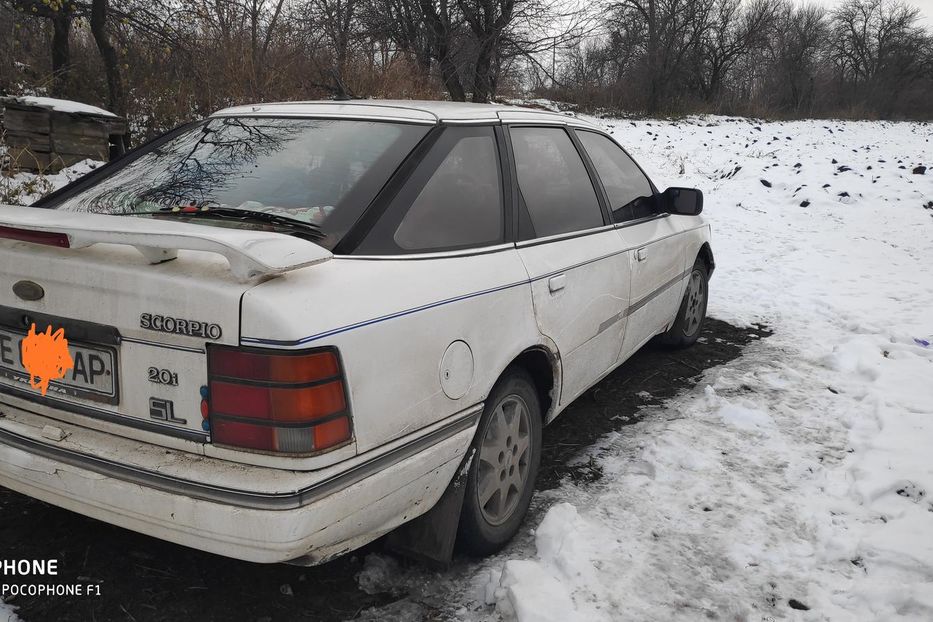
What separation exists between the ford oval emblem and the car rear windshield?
0.52 metres

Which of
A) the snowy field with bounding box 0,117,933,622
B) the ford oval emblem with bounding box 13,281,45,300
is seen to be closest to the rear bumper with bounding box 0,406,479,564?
the ford oval emblem with bounding box 13,281,45,300

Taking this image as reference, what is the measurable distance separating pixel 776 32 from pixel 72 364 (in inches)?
2067

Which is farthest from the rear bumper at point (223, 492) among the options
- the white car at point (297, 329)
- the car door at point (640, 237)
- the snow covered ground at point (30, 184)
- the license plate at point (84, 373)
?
the snow covered ground at point (30, 184)

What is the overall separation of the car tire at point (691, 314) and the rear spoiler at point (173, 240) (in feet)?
11.6

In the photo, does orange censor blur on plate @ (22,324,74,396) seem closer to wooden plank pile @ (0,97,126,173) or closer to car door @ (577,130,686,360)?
car door @ (577,130,686,360)

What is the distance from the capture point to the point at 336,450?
179 centimetres

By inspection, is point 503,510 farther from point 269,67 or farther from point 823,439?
point 269,67

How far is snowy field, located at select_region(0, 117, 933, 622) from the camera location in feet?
7.68

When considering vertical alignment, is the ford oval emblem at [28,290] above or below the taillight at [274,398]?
above

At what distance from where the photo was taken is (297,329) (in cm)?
170

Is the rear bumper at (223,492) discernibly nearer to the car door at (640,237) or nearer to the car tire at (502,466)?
the car tire at (502,466)

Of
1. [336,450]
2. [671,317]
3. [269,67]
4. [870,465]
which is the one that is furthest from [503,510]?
[269,67]

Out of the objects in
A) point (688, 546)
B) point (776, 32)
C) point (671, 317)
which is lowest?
point (688, 546)

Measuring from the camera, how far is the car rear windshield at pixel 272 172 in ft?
7.39
